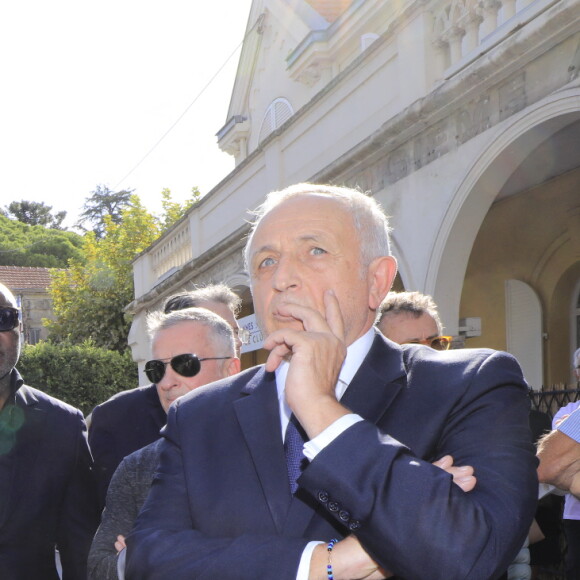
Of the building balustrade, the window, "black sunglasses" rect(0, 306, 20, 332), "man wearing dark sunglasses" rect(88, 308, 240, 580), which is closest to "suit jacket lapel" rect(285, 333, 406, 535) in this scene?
"man wearing dark sunglasses" rect(88, 308, 240, 580)

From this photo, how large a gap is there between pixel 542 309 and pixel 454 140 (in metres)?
4.21

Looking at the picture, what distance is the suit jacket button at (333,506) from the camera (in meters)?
1.73

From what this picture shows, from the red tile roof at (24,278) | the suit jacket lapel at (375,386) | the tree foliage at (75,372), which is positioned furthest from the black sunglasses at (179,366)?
the red tile roof at (24,278)

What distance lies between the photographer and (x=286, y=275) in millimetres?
2072

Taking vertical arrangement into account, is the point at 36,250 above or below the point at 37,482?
above

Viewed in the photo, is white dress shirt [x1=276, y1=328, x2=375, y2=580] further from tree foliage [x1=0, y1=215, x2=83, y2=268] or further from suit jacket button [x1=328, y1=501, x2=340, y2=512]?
tree foliage [x1=0, y1=215, x2=83, y2=268]

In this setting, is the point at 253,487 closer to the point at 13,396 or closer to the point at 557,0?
the point at 13,396

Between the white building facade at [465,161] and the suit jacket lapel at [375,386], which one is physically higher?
the white building facade at [465,161]

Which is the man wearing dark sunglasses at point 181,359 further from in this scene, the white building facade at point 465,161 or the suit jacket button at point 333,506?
the white building facade at point 465,161

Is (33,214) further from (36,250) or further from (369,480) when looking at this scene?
(369,480)

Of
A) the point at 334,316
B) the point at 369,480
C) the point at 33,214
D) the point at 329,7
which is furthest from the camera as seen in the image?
the point at 33,214

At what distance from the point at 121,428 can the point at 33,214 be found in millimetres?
90948

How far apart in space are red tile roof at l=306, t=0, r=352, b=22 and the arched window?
202 centimetres

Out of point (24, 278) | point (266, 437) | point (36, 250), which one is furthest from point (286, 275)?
point (36, 250)
